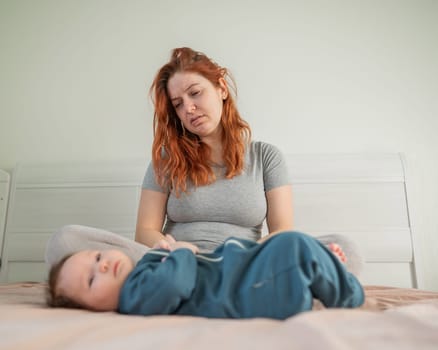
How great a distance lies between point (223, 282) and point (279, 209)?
67cm

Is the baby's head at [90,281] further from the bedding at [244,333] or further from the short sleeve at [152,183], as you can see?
Answer: the short sleeve at [152,183]

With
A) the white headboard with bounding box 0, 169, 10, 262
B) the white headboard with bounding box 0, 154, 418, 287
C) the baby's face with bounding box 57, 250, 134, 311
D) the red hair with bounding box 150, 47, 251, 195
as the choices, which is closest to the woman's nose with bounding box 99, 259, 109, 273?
the baby's face with bounding box 57, 250, 134, 311

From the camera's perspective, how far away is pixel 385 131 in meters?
1.95

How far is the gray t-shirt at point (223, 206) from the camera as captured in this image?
1233 mm

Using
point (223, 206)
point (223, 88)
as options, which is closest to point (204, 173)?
point (223, 206)

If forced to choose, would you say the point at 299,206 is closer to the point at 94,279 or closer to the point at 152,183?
the point at 152,183

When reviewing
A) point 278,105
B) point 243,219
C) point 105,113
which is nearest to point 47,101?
point 105,113

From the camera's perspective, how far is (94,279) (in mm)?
741

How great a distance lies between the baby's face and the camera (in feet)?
2.41

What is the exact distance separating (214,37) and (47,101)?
105 centimetres

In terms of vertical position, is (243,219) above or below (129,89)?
below

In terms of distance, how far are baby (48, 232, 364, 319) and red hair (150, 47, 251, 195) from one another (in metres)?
0.56

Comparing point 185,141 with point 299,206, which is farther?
point 299,206

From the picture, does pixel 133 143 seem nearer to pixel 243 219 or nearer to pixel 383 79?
pixel 243 219
